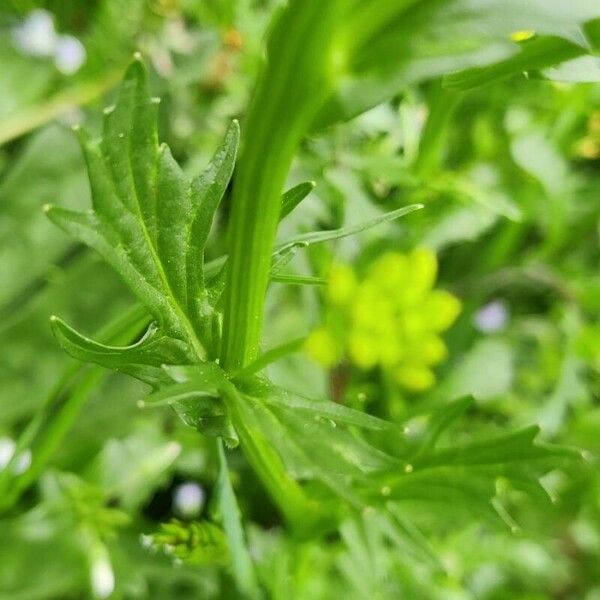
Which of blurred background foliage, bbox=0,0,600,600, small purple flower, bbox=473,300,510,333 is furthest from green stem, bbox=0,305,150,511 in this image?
small purple flower, bbox=473,300,510,333

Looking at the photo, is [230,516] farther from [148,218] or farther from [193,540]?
[148,218]

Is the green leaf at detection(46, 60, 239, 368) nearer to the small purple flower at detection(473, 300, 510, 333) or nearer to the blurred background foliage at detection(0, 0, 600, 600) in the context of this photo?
the blurred background foliage at detection(0, 0, 600, 600)

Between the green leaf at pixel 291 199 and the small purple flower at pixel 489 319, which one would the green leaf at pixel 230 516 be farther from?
the small purple flower at pixel 489 319

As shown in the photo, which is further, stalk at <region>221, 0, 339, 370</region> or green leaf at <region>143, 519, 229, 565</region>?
green leaf at <region>143, 519, 229, 565</region>

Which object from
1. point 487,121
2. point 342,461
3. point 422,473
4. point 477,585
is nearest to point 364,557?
point 422,473

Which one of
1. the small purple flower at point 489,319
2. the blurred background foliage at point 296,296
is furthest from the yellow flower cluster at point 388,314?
the small purple flower at point 489,319

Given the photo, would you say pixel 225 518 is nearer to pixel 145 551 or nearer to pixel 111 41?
pixel 145 551
